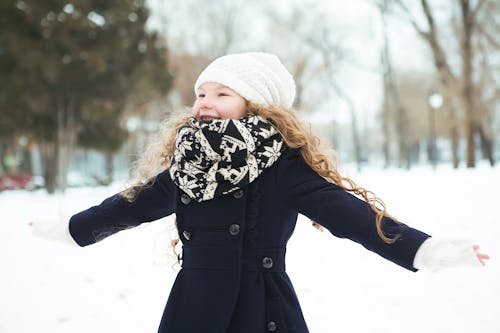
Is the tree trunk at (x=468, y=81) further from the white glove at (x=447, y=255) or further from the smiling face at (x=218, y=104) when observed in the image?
the white glove at (x=447, y=255)

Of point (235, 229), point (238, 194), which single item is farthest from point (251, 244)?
point (238, 194)

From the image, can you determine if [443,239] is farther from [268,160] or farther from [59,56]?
[59,56]

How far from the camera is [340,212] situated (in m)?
1.59

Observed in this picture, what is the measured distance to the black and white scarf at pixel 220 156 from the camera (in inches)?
64.1

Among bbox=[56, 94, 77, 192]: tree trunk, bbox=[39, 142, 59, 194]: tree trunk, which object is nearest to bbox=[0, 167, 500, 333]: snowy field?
bbox=[56, 94, 77, 192]: tree trunk

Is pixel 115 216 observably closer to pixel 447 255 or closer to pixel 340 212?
pixel 340 212

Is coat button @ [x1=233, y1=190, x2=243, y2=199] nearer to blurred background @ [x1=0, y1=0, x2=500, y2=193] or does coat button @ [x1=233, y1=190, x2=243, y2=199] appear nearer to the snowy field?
the snowy field

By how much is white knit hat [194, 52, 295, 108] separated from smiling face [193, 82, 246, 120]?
2 cm

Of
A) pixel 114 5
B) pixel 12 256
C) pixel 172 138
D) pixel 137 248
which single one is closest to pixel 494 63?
pixel 114 5

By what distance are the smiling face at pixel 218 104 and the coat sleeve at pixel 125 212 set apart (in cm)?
33

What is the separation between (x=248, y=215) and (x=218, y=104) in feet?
1.53

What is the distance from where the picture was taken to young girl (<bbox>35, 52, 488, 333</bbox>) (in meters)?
1.61

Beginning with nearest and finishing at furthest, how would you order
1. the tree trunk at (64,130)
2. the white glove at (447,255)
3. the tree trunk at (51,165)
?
Result: 1. the white glove at (447,255)
2. the tree trunk at (64,130)
3. the tree trunk at (51,165)

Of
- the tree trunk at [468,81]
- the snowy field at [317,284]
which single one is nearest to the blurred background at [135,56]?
the tree trunk at [468,81]
